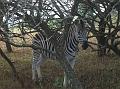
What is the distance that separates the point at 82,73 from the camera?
45.8 ft

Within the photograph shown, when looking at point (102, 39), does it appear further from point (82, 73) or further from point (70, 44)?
point (70, 44)

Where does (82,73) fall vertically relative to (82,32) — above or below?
below

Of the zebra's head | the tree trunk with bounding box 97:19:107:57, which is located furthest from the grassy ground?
the zebra's head

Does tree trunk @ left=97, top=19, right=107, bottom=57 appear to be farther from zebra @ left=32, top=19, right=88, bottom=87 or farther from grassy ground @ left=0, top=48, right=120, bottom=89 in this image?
zebra @ left=32, top=19, right=88, bottom=87

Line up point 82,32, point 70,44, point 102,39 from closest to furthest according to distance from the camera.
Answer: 1. point 82,32
2. point 70,44
3. point 102,39

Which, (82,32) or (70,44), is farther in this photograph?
(70,44)

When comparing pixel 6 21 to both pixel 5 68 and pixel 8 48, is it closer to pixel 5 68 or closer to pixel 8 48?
pixel 5 68

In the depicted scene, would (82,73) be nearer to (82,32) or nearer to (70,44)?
(70,44)

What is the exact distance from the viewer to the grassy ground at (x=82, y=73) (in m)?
12.6

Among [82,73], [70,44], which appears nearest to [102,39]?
[82,73]

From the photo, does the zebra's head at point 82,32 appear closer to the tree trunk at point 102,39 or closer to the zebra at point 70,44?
the zebra at point 70,44

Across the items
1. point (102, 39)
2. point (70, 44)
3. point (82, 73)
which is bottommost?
point (82, 73)

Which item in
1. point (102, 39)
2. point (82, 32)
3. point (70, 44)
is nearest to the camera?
point (82, 32)

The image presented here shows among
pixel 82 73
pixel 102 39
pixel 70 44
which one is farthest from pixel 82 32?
pixel 102 39
